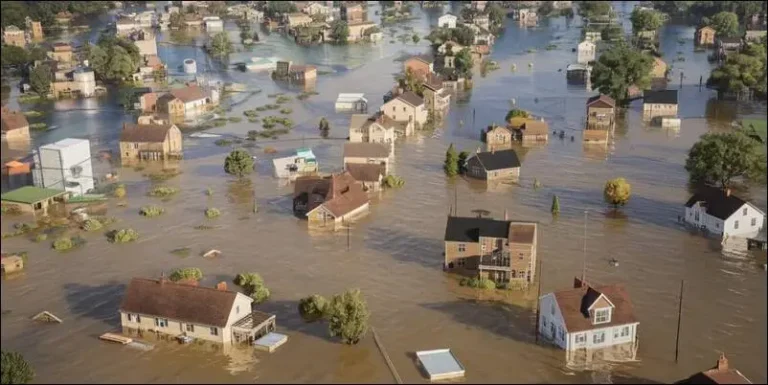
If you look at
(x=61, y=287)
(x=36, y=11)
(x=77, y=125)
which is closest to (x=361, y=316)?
(x=61, y=287)

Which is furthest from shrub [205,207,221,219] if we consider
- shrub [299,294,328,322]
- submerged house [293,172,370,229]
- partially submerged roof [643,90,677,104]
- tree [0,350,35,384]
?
partially submerged roof [643,90,677,104]

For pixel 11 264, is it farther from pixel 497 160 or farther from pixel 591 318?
pixel 497 160

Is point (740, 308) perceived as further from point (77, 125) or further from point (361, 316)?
point (77, 125)

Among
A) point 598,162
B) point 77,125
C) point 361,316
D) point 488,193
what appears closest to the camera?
point 361,316

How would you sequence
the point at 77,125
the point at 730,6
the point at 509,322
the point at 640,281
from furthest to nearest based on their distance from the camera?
the point at 730,6 < the point at 77,125 < the point at 640,281 < the point at 509,322

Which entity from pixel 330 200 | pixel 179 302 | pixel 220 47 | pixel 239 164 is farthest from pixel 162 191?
pixel 220 47

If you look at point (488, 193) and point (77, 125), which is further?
point (77, 125)

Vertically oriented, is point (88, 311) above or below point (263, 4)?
below
